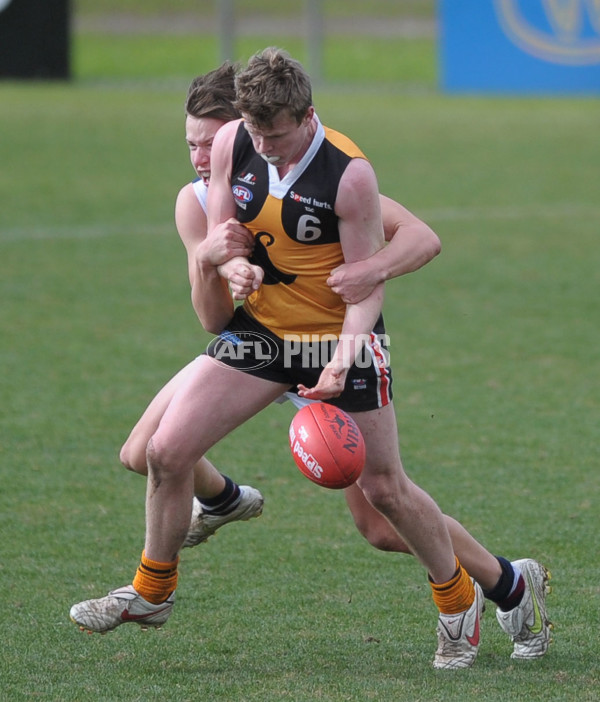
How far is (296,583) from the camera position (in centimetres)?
540

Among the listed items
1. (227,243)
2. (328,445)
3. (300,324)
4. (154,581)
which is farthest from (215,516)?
(227,243)

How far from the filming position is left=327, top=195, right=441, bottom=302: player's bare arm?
4406 millimetres

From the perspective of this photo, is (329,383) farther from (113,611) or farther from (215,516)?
(215,516)

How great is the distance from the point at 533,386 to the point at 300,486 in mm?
2506

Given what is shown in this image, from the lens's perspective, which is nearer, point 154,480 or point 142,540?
point 154,480

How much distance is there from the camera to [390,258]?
14.8 feet

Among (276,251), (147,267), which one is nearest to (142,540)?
(276,251)

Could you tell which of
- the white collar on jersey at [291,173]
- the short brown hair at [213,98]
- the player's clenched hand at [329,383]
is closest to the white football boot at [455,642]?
the player's clenched hand at [329,383]

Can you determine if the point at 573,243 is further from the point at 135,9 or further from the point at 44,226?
the point at 135,9

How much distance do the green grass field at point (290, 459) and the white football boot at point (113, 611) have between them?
6.2 inches

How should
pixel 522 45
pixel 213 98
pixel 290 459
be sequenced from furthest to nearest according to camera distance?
1. pixel 522 45
2. pixel 290 459
3. pixel 213 98

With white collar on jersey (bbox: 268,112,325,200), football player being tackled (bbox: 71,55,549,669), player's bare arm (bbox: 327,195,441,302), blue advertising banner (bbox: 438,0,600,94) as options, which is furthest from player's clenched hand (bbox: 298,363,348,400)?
blue advertising banner (bbox: 438,0,600,94)

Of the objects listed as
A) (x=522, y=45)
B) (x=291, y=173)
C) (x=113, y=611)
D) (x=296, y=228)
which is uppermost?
(x=291, y=173)

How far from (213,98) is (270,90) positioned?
0.82 m
